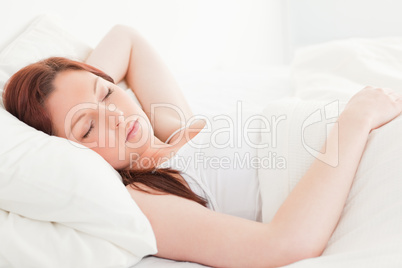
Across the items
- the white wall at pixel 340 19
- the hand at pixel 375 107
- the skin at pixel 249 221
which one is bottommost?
the skin at pixel 249 221

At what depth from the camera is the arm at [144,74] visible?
1344 mm

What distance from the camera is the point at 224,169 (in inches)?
41.4

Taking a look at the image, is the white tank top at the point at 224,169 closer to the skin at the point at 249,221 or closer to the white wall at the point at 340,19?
the skin at the point at 249,221

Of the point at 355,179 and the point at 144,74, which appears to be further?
the point at 144,74

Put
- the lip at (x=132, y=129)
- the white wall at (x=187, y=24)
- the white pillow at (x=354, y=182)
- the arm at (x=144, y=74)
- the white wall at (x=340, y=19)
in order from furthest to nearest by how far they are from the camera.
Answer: the white wall at (x=340, y=19) → the white wall at (x=187, y=24) → the arm at (x=144, y=74) → the lip at (x=132, y=129) → the white pillow at (x=354, y=182)

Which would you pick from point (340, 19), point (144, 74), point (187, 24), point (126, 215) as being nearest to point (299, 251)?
point (126, 215)

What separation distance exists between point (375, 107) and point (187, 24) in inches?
60.7

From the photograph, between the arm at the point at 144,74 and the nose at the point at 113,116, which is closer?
the nose at the point at 113,116

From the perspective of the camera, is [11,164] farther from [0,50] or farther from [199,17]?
[199,17]

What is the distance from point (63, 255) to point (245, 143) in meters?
0.55

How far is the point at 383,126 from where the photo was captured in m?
0.96

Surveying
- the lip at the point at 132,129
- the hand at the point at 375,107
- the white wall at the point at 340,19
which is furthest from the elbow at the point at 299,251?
the white wall at the point at 340,19

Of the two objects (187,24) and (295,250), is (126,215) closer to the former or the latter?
(295,250)

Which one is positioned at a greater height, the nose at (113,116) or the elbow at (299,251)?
the nose at (113,116)
